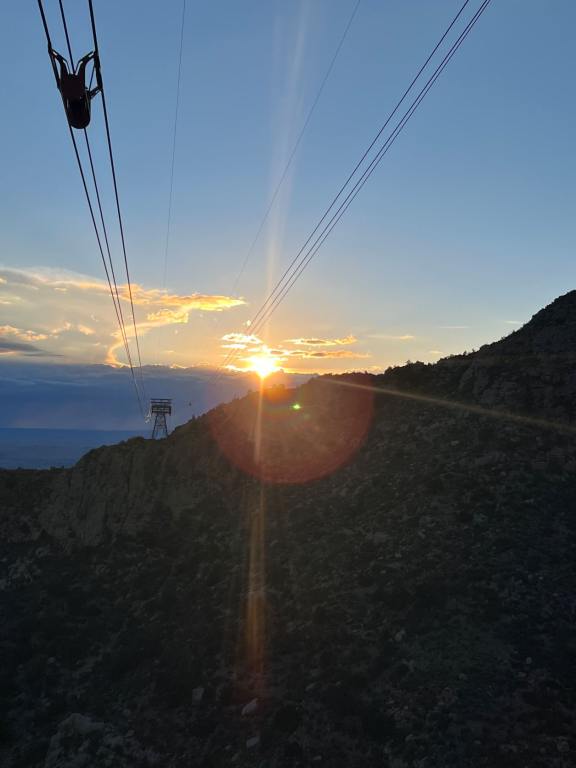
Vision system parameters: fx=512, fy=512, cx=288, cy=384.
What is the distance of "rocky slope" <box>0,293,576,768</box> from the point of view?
1570 centimetres

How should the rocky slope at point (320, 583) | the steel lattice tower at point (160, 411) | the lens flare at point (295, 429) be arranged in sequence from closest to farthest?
the rocky slope at point (320, 583), the lens flare at point (295, 429), the steel lattice tower at point (160, 411)

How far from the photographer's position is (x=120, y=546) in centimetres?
3544

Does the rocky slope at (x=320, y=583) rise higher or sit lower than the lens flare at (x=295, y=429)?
lower

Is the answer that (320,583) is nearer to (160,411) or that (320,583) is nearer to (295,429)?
(295,429)

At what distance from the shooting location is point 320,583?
2323cm

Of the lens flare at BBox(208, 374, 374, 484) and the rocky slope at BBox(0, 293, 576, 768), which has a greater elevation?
the lens flare at BBox(208, 374, 374, 484)

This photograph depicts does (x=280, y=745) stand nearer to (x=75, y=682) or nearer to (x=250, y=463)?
(x=75, y=682)

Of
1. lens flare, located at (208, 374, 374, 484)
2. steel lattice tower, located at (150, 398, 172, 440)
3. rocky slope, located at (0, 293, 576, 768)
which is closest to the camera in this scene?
rocky slope, located at (0, 293, 576, 768)

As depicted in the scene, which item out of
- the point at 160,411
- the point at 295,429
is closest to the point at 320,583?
the point at 295,429

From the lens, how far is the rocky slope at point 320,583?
15.7 meters

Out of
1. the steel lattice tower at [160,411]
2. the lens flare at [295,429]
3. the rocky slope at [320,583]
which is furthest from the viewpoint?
the steel lattice tower at [160,411]

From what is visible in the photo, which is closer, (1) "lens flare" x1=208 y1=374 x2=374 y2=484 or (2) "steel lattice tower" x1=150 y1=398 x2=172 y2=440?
(1) "lens flare" x1=208 y1=374 x2=374 y2=484

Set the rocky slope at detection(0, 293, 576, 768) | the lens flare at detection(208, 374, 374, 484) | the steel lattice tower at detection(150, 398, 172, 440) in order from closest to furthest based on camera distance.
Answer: the rocky slope at detection(0, 293, 576, 768), the lens flare at detection(208, 374, 374, 484), the steel lattice tower at detection(150, 398, 172, 440)

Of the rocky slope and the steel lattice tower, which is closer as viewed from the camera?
the rocky slope
